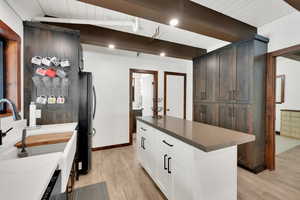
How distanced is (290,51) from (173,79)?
2.75m

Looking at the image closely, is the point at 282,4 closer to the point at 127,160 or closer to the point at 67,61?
the point at 67,61

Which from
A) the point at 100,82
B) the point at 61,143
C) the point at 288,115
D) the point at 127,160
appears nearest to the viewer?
the point at 61,143

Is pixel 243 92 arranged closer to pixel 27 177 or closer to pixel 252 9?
pixel 252 9

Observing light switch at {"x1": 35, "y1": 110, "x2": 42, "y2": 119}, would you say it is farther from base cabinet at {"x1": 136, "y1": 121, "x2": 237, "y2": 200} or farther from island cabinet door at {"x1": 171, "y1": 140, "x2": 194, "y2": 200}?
island cabinet door at {"x1": 171, "y1": 140, "x2": 194, "y2": 200}

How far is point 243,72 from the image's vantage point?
92.3 inches

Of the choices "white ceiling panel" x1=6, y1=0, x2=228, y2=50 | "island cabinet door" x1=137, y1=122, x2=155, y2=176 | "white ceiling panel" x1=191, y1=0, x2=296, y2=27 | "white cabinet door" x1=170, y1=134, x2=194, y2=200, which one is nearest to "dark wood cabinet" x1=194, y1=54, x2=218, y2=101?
"white ceiling panel" x1=6, y1=0, x2=228, y2=50

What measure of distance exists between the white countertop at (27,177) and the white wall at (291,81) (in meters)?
6.41

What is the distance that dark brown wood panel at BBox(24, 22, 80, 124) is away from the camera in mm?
1832

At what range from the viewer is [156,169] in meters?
1.90

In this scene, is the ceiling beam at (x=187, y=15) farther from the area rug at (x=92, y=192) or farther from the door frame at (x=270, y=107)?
the area rug at (x=92, y=192)

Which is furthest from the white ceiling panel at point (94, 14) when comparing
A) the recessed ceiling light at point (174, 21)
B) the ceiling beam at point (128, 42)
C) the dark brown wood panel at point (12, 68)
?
the recessed ceiling light at point (174, 21)

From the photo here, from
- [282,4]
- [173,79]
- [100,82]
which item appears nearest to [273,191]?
[282,4]

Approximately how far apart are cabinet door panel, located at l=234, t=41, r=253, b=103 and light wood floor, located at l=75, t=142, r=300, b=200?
1317mm

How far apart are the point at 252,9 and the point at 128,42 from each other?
6.92 ft
